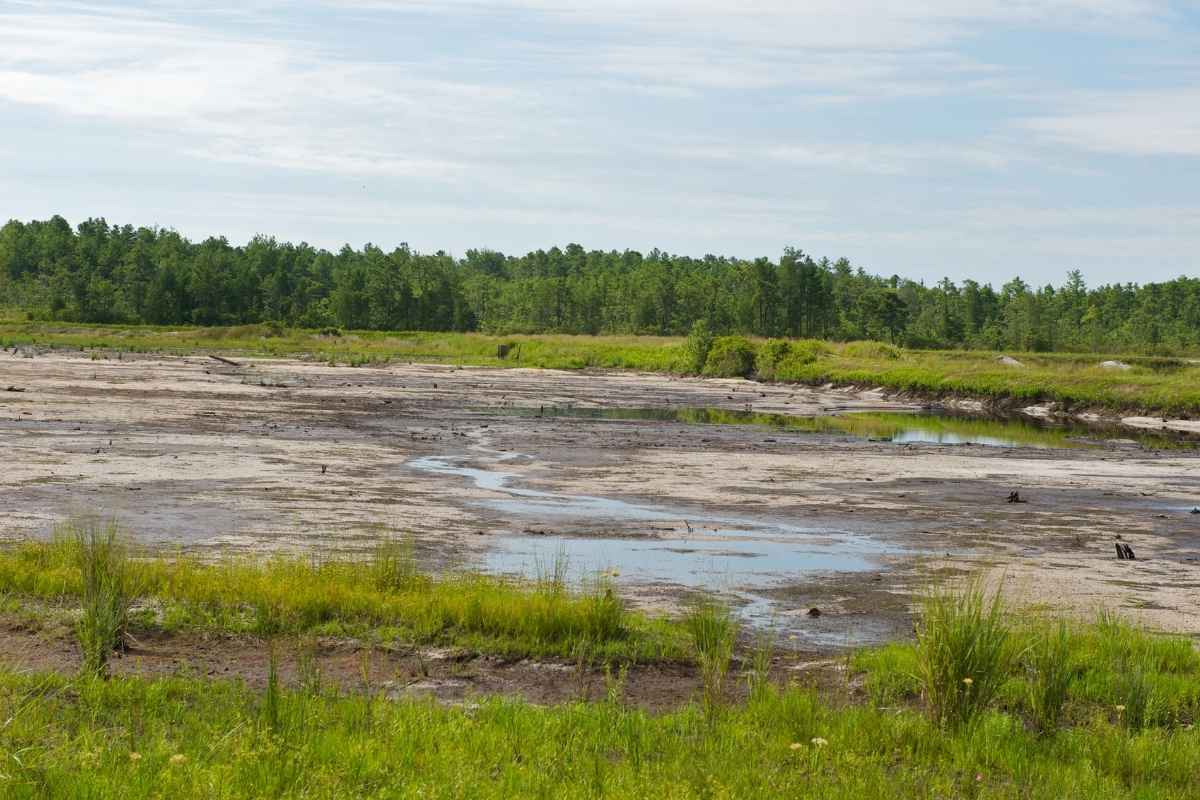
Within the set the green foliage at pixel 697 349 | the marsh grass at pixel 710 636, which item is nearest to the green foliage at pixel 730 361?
the green foliage at pixel 697 349

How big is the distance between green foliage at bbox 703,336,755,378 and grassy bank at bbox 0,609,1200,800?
85.2 meters

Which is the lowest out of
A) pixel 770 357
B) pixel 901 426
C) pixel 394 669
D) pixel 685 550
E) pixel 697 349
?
pixel 901 426

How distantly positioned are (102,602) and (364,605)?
286cm

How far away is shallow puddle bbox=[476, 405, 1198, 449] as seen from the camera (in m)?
45.2

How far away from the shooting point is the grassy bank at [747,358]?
6338cm

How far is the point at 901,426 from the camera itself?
170 ft

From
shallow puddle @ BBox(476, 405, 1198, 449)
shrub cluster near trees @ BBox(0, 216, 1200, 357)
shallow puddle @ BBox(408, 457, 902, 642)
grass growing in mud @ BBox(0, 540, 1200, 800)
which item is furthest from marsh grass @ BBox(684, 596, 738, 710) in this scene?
shrub cluster near trees @ BBox(0, 216, 1200, 357)

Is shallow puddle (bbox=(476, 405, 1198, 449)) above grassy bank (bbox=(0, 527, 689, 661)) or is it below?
below

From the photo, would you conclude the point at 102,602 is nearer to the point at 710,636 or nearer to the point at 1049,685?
the point at 710,636

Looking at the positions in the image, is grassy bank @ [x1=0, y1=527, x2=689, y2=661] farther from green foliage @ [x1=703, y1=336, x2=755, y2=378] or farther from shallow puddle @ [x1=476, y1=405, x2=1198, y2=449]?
green foliage @ [x1=703, y1=336, x2=755, y2=378]

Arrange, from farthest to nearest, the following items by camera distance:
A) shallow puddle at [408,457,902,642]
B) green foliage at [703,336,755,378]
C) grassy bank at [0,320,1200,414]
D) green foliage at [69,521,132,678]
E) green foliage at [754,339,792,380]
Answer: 1. green foliage at [703,336,755,378]
2. green foliage at [754,339,792,380]
3. grassy bank at [0,320,1200,414]
4. shallow puddle at [408,457,902,642]
5. green foliage at [69,521,132,678]

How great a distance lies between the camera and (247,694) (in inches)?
395

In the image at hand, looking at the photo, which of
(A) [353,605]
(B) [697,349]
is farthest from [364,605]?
(B) [697,349]

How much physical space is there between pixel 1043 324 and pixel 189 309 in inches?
4121
